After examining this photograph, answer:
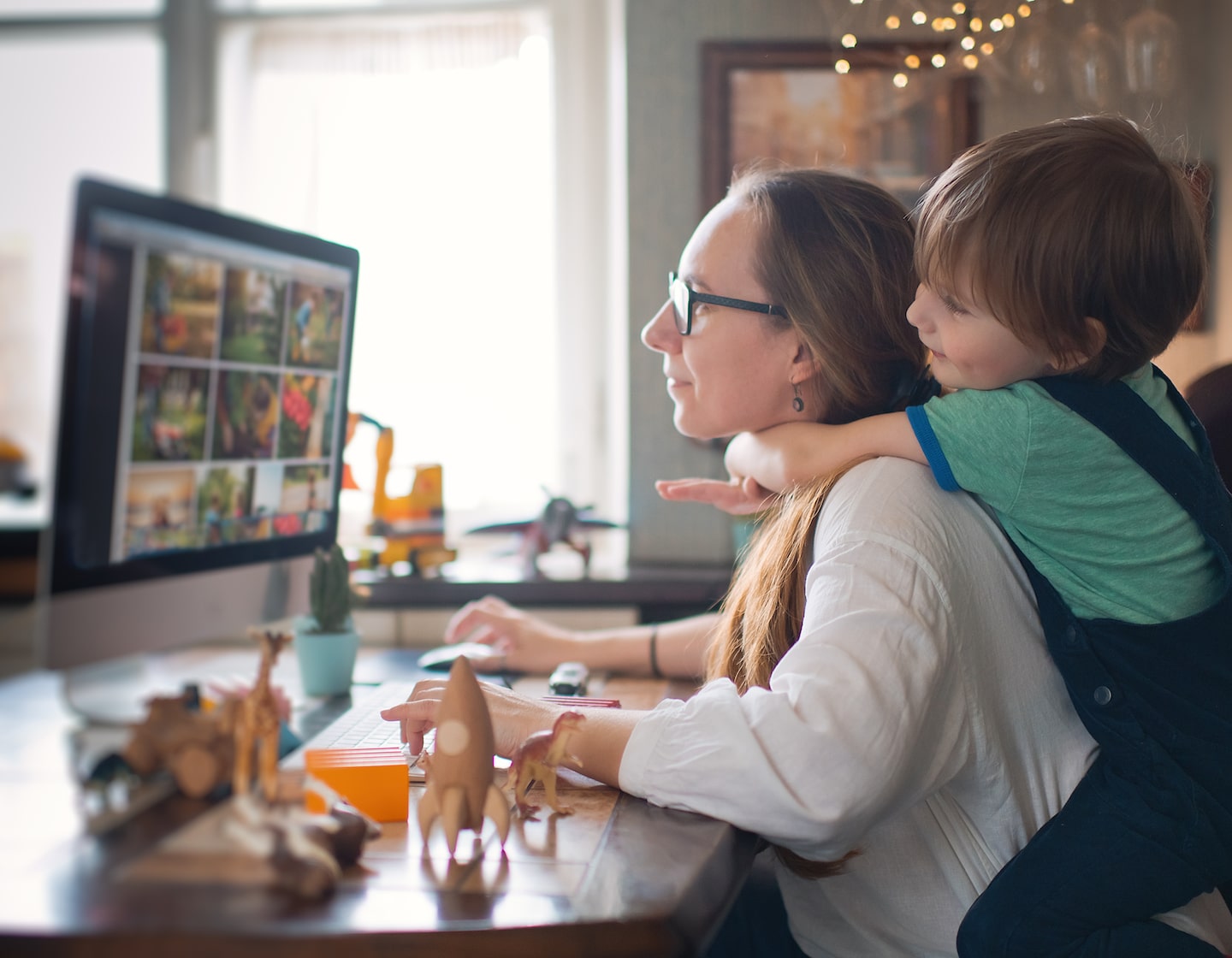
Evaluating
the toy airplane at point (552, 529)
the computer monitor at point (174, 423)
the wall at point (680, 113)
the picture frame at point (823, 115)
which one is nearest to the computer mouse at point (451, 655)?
the computer monitor at point (174, 423)

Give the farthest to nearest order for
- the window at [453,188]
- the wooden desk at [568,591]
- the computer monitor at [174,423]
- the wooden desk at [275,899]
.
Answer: the window at [453,188] < the wooden desk at [568,591] < the computer monitor at [174,423] < the wooden desk at [275,899]

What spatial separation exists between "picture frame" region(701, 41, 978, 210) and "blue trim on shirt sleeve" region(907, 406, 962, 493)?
1.31m

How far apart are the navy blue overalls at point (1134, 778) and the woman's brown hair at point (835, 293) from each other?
24cm

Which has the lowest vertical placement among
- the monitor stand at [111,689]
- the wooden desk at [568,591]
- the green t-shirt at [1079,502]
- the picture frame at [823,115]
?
the monitor stand at [111,689]

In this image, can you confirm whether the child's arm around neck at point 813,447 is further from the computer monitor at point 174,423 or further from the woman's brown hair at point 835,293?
the computer monitor at point 174,423

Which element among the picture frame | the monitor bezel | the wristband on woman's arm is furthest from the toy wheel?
the picture frame

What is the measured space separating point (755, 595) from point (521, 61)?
2061 millimetres

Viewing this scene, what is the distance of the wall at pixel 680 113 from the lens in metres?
2.21

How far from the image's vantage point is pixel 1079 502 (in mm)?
965

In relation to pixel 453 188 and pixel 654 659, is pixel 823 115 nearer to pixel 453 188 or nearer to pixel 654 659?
pixel 453 188

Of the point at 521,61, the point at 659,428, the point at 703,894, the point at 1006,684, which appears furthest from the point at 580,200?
the point at 703,894

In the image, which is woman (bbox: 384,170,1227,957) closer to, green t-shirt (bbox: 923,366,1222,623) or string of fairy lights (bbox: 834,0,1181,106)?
green t-shirt (bbox: 923,366,1222,623)

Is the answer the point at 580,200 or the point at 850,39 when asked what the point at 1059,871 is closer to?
the point at 850,39

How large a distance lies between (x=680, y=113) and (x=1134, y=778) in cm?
168
